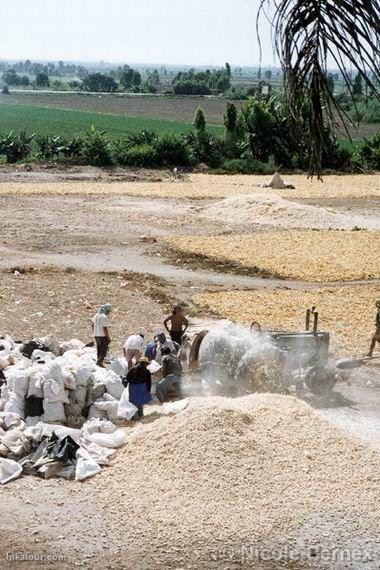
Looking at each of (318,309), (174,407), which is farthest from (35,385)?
(318,309)

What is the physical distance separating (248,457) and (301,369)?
3378mm

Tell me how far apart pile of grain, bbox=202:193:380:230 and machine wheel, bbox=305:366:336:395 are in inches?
593

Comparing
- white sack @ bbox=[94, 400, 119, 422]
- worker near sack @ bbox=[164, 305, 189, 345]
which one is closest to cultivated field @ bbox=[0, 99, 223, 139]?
worker near sack @ bbox=[164, 305, 189, 345]

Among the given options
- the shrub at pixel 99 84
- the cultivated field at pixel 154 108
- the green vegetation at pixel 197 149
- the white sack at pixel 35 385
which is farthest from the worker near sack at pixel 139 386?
the shrub at pixel 99 84

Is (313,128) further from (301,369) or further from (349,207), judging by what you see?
(349,207)

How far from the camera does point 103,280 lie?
19531 mm

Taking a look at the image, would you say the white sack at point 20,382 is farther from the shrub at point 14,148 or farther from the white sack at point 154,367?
the shrub at point 14,148

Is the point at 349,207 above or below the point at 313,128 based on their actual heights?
below

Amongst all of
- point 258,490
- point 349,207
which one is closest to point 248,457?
point 258,490

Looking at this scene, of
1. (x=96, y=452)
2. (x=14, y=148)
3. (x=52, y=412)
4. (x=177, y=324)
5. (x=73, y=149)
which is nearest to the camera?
(x=96, y=452)

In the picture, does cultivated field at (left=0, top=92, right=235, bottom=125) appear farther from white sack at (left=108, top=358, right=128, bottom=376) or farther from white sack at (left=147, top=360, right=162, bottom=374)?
white sack at (left=147, top=360, right=162, bottom=374)

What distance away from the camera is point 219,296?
18484mm

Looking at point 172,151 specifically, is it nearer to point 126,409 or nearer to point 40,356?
point 40,356

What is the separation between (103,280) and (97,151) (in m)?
22.2
